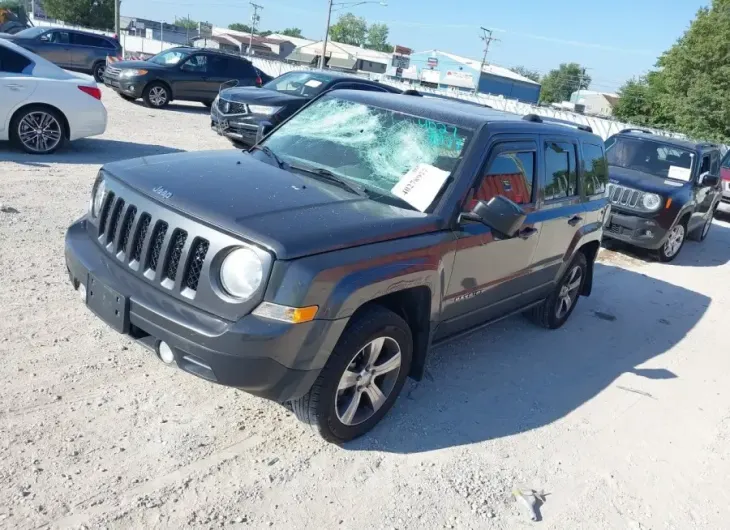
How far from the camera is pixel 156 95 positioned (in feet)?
51.8

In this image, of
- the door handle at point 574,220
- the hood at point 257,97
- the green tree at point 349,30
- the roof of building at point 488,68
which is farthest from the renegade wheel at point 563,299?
the green tree at point 349,30

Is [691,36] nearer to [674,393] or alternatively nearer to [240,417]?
[674,393]

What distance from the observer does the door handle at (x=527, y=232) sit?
14.2ft

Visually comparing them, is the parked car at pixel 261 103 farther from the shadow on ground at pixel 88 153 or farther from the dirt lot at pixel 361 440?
the dirt lot at pixel 361 440

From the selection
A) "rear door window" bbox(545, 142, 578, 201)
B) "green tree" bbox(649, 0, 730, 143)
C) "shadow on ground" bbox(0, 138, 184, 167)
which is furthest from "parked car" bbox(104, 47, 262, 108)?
"green tree" bbox(649, 0, 730, 143)

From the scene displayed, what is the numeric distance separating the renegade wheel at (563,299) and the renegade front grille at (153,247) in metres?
3.45

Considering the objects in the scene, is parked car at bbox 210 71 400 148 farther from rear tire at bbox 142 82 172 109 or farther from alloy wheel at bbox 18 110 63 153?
rear tire at bbox 142 82 172 109

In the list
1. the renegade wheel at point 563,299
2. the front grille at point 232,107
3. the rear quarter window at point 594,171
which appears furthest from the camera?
the front grille at point 232,107

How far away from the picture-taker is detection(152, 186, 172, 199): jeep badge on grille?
318cm

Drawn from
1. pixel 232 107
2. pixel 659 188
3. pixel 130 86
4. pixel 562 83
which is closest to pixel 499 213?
pixel 659 188

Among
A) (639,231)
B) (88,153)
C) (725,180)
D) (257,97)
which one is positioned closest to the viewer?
(639,231)

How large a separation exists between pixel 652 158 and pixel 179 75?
1163cm

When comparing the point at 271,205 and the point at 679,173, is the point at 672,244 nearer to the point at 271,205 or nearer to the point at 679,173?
the point at 679,173

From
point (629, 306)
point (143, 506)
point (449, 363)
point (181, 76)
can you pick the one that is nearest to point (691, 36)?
point (181, 76)
